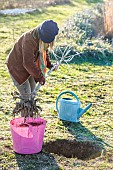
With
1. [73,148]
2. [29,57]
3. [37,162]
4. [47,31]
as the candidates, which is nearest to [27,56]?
[29,57]

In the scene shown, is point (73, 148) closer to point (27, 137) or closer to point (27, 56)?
point (27, 137)

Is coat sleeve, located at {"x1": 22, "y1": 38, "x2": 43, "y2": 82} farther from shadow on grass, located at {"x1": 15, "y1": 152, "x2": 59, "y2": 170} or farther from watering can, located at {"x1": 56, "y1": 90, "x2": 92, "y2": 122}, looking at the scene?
watering can, located at {"x1": 56, "y1": 90, "x2": 92, "y2": 122}

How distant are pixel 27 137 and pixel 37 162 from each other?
28cm

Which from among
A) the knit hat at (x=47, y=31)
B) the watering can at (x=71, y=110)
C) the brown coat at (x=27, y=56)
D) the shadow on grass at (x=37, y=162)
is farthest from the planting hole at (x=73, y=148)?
the knit hat at (x=47, y=31)

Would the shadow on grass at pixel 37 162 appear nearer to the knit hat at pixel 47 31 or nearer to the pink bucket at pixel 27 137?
the pink bucket at pixel 27 137

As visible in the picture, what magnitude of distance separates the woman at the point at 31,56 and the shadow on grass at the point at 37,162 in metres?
0.65

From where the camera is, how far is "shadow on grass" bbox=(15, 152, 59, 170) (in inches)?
179

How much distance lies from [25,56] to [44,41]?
0.25 metres

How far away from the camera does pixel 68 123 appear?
5.77 meters

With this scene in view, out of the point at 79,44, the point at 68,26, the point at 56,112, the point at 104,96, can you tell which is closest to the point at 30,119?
the point at 56,112

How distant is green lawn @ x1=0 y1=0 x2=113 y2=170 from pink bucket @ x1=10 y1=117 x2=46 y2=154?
0.24ft

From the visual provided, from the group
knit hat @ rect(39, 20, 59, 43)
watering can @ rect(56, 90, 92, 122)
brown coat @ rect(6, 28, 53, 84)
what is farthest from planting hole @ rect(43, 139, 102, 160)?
knit hat @ rect(39, 20, 59, 43)

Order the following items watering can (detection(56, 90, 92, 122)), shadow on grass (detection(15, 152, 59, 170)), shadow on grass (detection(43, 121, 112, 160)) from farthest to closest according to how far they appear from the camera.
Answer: watering can (detection(56, 90, 92, 122)) < shadow on grass (detection(43, 121, 112, 160)) < shadow on grass (detection(15, 152, 59, 170))

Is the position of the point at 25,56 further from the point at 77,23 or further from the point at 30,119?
the point at 77,23
